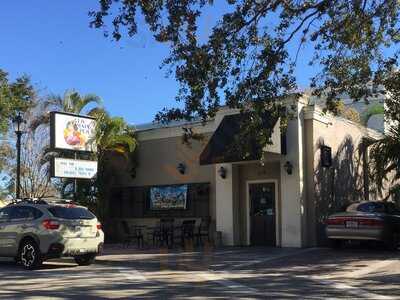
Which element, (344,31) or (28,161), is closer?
(344,31)

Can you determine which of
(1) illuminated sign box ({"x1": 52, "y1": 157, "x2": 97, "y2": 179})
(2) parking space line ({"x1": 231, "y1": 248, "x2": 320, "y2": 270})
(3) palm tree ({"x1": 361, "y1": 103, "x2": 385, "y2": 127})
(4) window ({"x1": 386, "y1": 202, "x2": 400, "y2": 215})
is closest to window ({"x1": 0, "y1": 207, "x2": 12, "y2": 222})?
(1) illuminated sign box ({"x1": 52, "y1": 157, "x2": 97, "y2": 179})

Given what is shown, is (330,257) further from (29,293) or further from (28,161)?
(28,161)

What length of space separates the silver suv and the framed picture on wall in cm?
720

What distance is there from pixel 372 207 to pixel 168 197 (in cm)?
844

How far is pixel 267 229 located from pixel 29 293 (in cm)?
1157

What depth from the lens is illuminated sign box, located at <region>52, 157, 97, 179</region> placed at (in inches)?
851

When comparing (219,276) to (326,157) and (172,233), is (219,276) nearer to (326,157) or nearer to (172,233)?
(172,233)

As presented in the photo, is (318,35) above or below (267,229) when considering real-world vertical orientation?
above

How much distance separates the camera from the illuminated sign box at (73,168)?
2163 centimetres

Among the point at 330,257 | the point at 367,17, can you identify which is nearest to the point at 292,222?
the point at 330,257

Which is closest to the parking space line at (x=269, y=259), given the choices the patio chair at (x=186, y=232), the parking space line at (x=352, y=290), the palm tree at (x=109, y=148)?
the parking space line at (x=352, y=290)

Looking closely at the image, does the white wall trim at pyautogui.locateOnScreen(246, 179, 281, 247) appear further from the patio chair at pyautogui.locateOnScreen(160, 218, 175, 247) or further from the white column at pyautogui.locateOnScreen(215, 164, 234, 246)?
the patio chair at pyautogui.locateOnScreen(160, 218, 175, 247)

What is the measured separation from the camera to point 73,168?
22.2 metres

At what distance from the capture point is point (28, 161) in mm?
34250
